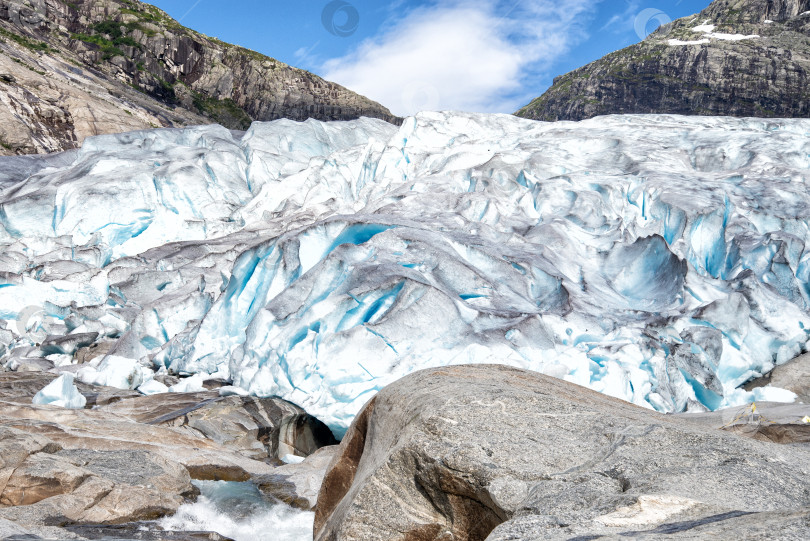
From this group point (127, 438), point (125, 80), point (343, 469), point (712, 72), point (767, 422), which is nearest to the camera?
point (343, 469)

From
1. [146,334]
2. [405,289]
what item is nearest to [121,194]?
[146,334]

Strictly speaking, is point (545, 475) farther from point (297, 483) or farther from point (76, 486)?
point (297, 483)

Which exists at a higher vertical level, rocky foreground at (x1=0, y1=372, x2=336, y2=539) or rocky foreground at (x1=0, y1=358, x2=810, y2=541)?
rocky foreground at (x1=0, y1=358, x2=810, y2=541)

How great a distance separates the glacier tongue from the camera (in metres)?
9.91

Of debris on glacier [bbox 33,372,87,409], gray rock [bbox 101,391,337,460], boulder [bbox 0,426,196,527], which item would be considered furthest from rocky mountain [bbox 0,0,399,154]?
boulder [bbox 0,426,196,527]

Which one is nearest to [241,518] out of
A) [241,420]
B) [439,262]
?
[241,420]

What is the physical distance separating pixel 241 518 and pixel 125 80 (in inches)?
1681

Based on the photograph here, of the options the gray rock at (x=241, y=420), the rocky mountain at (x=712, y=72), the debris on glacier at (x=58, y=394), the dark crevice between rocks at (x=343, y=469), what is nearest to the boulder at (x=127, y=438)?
the gray rock at (x=241, y=420)

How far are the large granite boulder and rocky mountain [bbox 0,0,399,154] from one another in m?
29.7

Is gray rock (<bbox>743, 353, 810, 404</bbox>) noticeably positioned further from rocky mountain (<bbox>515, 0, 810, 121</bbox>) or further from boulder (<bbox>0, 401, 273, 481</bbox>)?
rocky mountain (<bbox>515, 0, 810, 121</bbox>)

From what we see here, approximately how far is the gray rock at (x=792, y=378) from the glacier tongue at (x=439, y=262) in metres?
0.20

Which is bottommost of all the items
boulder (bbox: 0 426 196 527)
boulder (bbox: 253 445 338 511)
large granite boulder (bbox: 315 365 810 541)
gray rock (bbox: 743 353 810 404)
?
boulder (bbox: 253 445 338 511)

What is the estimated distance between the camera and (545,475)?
10.1 ft

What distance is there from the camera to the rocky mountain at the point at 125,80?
1168 inches
